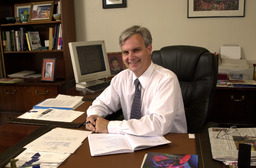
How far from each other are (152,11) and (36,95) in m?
1.64

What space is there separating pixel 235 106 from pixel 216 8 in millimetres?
1082

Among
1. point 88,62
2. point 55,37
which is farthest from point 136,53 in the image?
point 55,37

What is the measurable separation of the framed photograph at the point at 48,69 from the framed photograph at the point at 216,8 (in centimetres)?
162

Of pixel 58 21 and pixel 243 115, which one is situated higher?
pixel 58 21

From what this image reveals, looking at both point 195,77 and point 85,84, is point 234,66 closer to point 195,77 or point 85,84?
point 195,77

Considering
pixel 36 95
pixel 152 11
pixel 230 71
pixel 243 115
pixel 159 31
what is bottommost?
pixel 243 115

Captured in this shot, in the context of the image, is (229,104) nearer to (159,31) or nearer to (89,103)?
(159,31)

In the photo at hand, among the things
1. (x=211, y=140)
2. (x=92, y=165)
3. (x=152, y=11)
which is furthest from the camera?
(x=152, y=11)

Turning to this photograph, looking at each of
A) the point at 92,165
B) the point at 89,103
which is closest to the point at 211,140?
the point at 92,165

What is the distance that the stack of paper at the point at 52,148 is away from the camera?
3.48 ft

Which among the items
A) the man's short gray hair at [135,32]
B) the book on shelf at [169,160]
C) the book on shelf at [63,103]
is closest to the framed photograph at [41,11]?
the book on shelf at [63,103]

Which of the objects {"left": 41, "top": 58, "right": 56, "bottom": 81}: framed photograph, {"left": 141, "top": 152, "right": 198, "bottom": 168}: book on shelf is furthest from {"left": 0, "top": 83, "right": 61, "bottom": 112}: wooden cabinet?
{"left": 141, "top": 152, "right": 198, "bottom": 168}: book on shelf

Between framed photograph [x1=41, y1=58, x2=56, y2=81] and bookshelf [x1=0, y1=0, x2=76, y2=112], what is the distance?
6cm

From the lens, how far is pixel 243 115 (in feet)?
8.43
